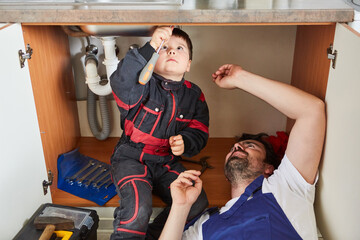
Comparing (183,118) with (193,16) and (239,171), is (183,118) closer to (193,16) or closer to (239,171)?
(239,171)

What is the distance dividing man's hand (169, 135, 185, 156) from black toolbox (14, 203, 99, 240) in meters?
0.35

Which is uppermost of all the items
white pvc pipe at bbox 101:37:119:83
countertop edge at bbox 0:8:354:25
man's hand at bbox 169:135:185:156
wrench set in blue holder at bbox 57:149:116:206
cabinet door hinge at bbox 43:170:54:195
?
countertop edge at bbox 0:8:354:25

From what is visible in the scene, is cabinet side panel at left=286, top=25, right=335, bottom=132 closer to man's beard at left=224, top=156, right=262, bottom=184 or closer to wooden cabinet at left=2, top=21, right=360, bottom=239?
wooden cabinet at left=2, top=21, right=360, bottom=239

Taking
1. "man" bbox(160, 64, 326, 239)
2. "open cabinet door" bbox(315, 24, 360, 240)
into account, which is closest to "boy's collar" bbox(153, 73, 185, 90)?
"man" bbox(160, 64, 326, 239)

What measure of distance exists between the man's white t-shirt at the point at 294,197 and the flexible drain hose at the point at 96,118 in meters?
0.80

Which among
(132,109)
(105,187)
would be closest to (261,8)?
(132,109)

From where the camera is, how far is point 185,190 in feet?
4.31

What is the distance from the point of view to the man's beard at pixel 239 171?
139 cm

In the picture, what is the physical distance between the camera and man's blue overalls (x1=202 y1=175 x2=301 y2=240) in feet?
3.81

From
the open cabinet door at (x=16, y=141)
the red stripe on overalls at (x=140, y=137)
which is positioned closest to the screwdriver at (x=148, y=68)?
the red stripe on overalls at (x=140, y=137)

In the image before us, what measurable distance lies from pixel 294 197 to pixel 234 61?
2.65 feet

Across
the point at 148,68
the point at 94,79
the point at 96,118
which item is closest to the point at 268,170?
the point at 148,68

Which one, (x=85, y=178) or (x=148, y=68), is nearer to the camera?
(x=148, y=68)

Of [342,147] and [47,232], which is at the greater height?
[342,147]
